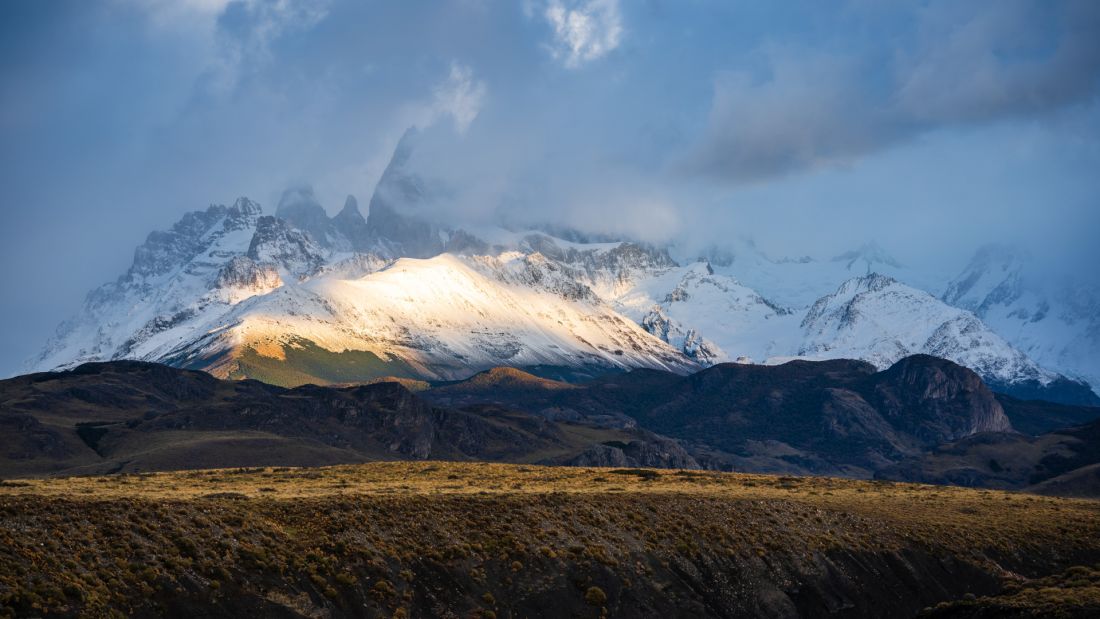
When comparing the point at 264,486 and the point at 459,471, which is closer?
the point at 264,486

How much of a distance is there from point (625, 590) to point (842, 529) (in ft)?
102

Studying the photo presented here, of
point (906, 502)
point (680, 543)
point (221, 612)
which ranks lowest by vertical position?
point (221, 612)

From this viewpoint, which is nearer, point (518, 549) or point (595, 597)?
point (595, 597)

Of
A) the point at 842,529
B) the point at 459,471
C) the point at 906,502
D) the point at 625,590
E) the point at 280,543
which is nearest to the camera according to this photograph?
the point at 280,543

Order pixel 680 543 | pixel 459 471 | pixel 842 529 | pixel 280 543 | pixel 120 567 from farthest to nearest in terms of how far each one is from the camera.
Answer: pixel 459 471 → pixel 842 529 → pixel 680 543 → pixel 280 543 → pixel 120 567

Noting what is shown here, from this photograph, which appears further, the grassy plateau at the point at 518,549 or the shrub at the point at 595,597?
the shrub at the point at 595,597

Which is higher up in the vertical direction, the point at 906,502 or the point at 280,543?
the point at 906,502

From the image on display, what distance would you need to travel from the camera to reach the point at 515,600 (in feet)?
288

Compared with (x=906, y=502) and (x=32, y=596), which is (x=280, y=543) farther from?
(x=906, y=502)

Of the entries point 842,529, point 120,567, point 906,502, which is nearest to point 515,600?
point 120,567

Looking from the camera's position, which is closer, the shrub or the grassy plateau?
the grassy plateau

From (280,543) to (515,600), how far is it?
17.0 meters

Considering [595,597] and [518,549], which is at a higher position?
[518,549]

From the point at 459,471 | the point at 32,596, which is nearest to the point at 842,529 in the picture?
the point at 459,471
